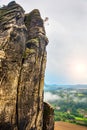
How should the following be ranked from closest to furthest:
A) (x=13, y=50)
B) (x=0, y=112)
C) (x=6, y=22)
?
(x=0, y=112) → (x=13, y=50) → (x=6, y=22)

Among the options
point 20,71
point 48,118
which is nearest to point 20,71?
point 20,71

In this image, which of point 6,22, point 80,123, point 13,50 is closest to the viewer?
point 13,50

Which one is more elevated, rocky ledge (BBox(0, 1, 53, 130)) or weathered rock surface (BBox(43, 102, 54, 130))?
rocky ledge (BBox(0, 1, 53, 130))

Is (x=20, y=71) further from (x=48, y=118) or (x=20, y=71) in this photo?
(x=48, y=118)

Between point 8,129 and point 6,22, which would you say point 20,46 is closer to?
point 6,22

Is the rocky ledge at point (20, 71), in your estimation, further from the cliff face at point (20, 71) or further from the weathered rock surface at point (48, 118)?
the weathered rock surface at point (48, 118)

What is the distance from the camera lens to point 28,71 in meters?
30.9

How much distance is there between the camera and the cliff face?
28.2m

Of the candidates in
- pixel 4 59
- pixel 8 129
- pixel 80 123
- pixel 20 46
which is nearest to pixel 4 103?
pixel 8 129

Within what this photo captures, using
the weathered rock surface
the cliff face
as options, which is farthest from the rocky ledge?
the weathered rock surface

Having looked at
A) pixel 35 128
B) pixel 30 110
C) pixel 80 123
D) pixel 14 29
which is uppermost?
pixel 14 29

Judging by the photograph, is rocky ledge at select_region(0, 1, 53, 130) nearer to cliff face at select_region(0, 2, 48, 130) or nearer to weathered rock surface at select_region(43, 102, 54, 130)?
cliff face at select_region(0, 2, 48, 130)

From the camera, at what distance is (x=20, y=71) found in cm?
3044

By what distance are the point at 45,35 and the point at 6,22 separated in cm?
679
